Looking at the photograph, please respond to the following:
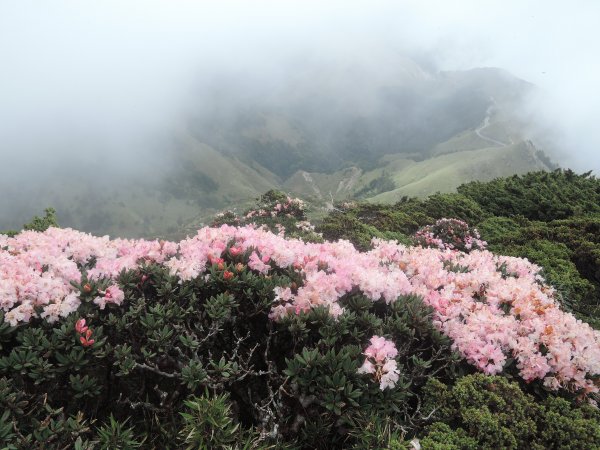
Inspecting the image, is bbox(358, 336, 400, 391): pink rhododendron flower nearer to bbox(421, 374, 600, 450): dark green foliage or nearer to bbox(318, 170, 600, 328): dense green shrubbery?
bbox(421, 374, 600, 450): dark green foliage

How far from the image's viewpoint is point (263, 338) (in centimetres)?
459

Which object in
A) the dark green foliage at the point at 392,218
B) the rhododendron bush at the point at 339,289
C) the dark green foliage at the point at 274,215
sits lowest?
the dark green foliage at the point at 274,215

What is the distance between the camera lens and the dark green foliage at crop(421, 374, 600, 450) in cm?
354

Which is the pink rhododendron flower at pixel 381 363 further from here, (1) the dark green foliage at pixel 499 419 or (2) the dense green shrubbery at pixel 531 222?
(2) the dense green shrubbery at pixel 531 222

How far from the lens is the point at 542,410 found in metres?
3.87

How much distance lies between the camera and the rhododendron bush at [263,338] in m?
3.71

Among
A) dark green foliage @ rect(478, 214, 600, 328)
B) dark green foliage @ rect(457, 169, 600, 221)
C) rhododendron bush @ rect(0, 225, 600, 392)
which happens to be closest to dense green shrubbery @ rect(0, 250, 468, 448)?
rhododendron bush @ rect(0, 225, 600, 392)

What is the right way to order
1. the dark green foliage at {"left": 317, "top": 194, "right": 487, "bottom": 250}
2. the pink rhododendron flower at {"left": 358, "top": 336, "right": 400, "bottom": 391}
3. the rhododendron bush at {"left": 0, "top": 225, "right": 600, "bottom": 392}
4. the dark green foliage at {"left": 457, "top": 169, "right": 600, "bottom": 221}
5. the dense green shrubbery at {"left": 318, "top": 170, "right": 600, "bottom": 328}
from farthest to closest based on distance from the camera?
1. the dark green foliage at {"left": 457, "top": 169, "right": 600, "bottom": 221}
2. the dark green foliage at {"left": 317, "top": 194, "right": 487, "bottom": 250}
3. the dense green shrubbery at {"left": 318, "top": 170, "right": 600, "bottom": 328}
4. the rhododendron bush at {"left": 0, "top": 225, "right": 600, "bottom": 392}
5. the pink rhododendron flower at {"left": 358, "top": 336, "right": 400, "bottom": 391}

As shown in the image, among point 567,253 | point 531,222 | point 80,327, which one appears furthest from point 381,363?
point 531,222

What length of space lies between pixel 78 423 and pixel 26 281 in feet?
5.22

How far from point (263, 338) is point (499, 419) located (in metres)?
2.29

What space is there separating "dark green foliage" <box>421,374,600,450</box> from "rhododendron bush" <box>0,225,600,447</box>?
211mm

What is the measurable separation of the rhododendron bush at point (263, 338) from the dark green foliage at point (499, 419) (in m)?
0.21

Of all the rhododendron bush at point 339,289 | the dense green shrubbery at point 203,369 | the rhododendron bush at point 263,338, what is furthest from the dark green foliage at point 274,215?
the dense green shrubbery at point 203,369
